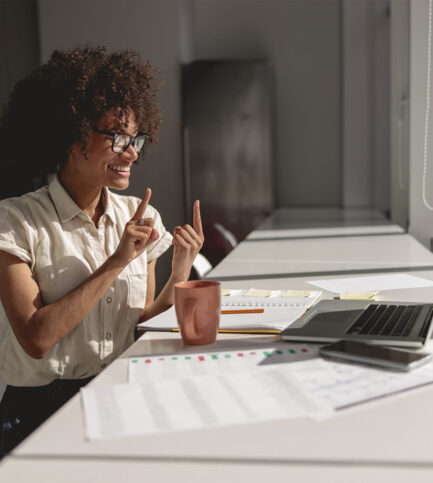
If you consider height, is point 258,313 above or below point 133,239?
below

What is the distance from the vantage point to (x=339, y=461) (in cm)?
63

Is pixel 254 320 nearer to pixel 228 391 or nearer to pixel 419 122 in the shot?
pixel 228 391

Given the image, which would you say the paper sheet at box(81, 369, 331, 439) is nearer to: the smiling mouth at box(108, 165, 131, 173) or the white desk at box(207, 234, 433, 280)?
the smiling mouth at box(108, 165, 131, 173)

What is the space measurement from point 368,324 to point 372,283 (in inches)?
22.8

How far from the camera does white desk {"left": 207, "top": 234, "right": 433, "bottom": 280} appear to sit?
193 centimetres

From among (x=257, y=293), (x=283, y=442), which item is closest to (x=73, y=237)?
(x=257, y=293)

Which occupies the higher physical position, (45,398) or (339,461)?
(339,461)

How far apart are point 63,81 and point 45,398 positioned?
74 centimetres

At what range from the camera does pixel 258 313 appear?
129 centimetres

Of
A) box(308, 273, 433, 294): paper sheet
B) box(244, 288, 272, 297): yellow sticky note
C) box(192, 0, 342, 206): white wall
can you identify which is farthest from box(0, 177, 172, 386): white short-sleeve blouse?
box(192, 0, 342, 206): white wall

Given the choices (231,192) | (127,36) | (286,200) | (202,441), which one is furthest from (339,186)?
(202,441)

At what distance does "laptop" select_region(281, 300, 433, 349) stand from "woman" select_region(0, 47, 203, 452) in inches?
15.2

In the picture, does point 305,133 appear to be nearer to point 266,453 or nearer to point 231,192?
point 231,192

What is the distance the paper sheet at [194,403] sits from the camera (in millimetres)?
727
